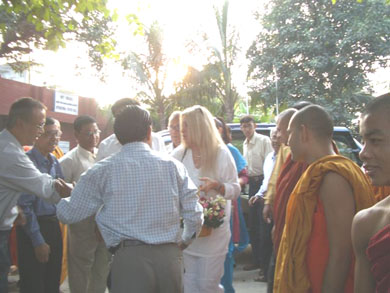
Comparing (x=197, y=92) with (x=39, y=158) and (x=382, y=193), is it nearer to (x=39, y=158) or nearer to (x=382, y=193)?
(x=39, y=158)

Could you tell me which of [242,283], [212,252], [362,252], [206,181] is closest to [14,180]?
[206,181]

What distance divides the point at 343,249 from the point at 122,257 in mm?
1362

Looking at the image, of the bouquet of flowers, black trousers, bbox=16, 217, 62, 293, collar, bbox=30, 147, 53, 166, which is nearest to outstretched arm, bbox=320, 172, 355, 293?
the bouquet of flowers

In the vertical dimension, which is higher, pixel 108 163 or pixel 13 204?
pixel 108 163

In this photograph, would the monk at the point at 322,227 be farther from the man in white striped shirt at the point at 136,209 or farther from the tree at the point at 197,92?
the tree at the point at 197,92

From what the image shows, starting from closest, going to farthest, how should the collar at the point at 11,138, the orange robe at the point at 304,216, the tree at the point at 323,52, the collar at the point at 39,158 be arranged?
the orange robe at the point at 304,216 < the collar at the point at 11,138 < the collar at the point at 39,158 < the tree at the point at 323,52

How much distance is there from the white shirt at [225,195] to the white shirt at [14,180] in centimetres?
142

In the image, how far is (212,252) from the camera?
4.05 meters

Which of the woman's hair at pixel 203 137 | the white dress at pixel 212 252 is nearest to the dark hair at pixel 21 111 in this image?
the woman's hair at pixel 203 137

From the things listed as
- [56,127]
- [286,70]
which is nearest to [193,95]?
[286,70]

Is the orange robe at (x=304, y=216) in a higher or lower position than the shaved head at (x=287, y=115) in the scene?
lower

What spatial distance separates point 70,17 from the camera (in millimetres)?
6105

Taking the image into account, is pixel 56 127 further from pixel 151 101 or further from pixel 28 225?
pixel 151 101

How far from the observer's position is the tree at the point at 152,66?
19.2 meters
